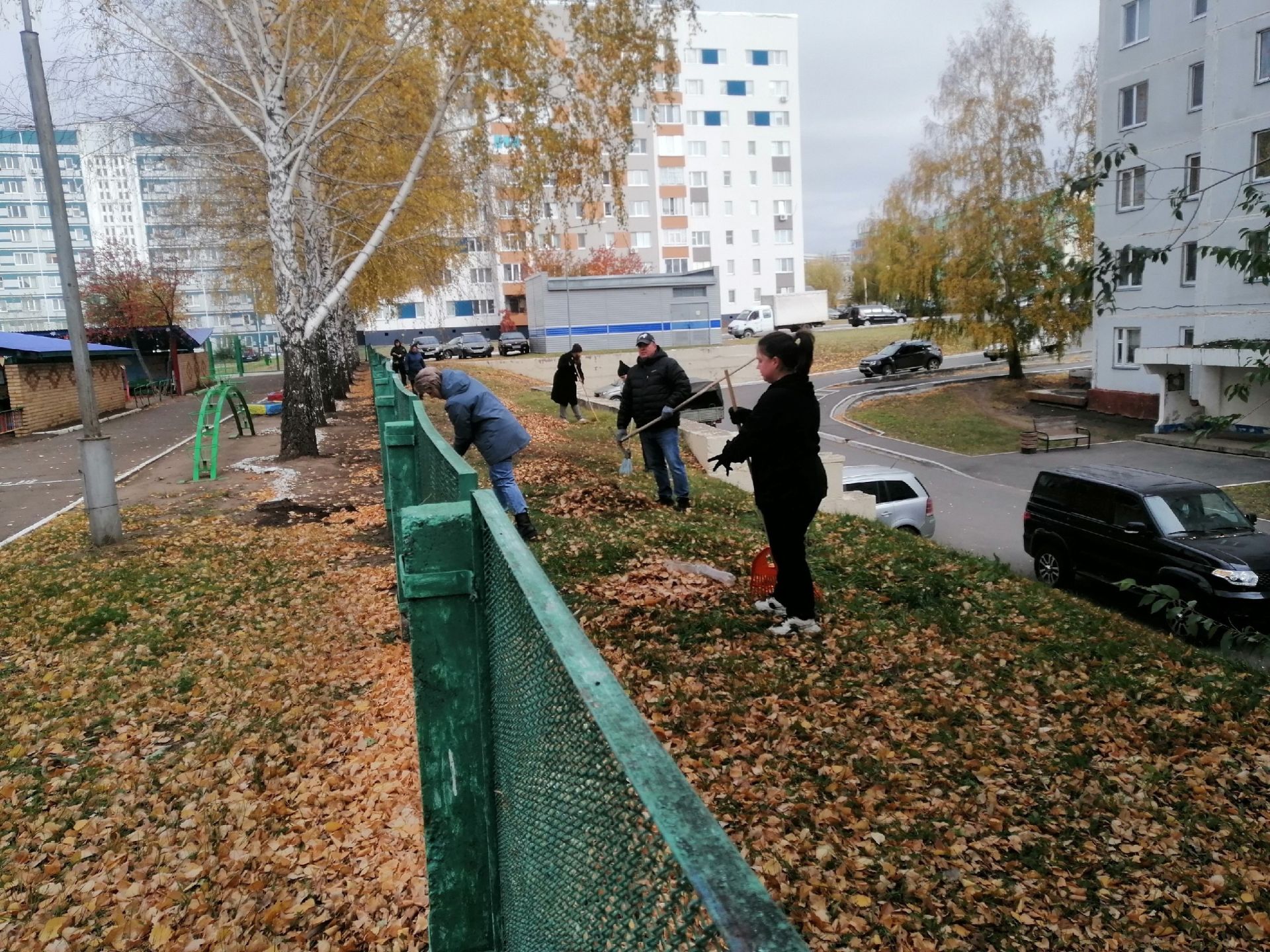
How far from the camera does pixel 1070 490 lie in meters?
12.9

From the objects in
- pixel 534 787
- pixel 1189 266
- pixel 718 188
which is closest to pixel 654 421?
pixel 534 787

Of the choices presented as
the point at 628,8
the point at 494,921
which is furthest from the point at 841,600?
the point at 628,8

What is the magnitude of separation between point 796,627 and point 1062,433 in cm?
2507

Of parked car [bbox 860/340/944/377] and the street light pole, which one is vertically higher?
the street light pole

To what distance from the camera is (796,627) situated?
6.83 metres

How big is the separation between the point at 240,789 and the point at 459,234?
90.5ft

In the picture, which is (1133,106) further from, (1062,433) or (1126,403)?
(1062,433)

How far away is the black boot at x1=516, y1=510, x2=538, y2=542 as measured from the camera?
8516 millimetres

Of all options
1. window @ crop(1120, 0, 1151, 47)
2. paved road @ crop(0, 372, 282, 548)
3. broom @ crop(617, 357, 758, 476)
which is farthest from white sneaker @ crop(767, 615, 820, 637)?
window @ crop(1120, 0, 1151, 47)

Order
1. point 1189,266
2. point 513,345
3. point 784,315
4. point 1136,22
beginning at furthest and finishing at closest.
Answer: point 784,315, point 513,345, point 1136,22, point 1189,266

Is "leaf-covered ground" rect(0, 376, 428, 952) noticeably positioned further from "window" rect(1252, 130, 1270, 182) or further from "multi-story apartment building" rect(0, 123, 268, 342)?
"multi-story apartment building" rect(0, 123, 268, 342)

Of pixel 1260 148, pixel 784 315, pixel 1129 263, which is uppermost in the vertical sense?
pixel 1260 148

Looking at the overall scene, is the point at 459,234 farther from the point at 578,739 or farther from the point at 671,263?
the point at 671,263

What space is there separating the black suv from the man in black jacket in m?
5.83
